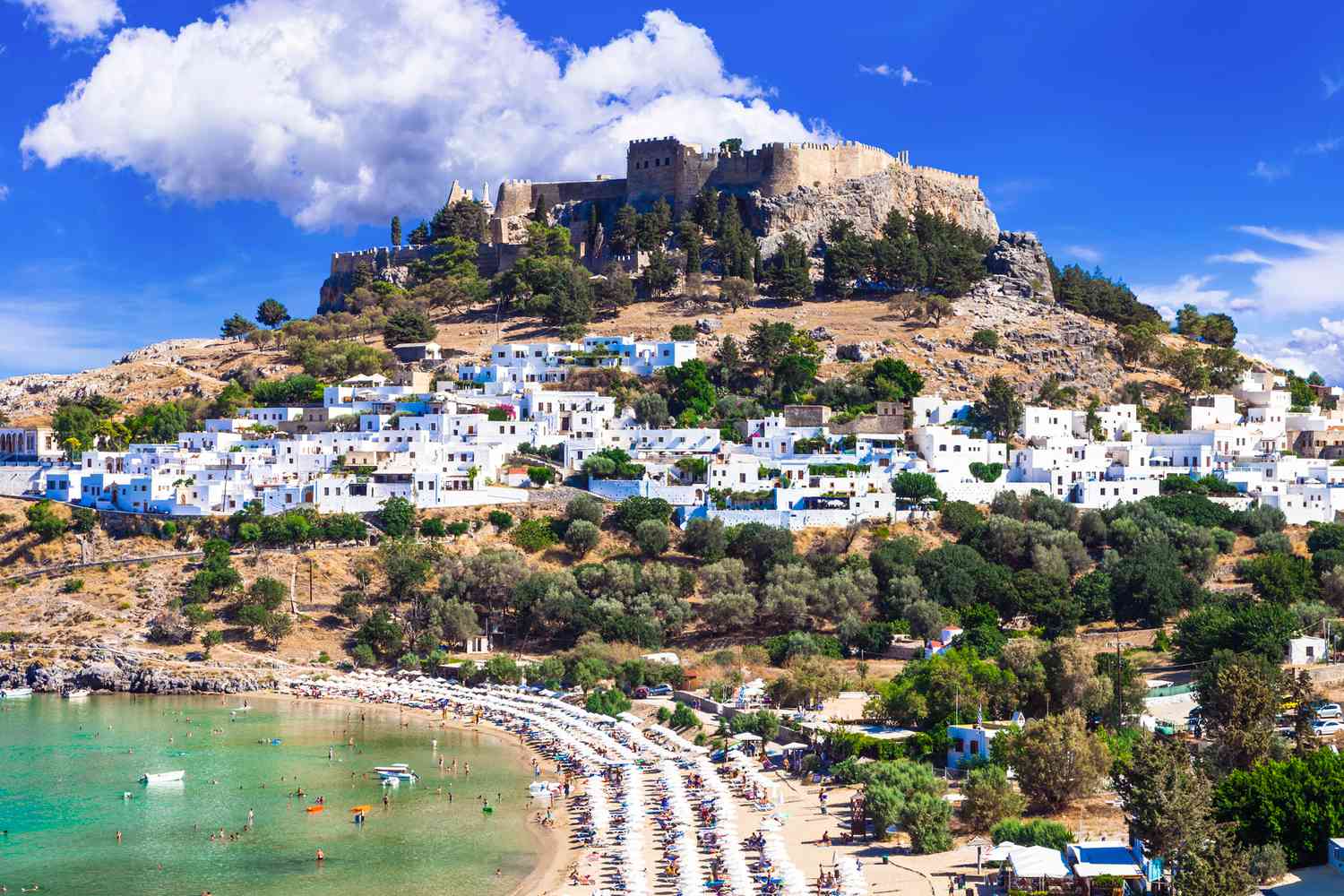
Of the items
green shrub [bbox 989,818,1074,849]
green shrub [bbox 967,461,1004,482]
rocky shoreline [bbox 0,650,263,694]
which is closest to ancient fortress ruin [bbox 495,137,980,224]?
green shrub [bbox 967,461,1004,482]

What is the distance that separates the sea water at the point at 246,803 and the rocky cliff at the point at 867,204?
41640mm

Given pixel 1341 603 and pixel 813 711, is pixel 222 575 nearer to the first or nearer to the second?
pixel 813 711

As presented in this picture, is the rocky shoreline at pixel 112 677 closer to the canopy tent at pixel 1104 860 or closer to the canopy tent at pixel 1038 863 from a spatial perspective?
the canopy tent at pixel 1038 863

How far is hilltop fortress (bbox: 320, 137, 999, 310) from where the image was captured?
77.2 metres

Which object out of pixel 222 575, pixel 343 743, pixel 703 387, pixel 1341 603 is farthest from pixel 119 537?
pixel 1341 603

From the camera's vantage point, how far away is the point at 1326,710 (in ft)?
103

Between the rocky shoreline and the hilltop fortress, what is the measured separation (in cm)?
3747

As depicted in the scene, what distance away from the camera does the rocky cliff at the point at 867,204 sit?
3012 inches

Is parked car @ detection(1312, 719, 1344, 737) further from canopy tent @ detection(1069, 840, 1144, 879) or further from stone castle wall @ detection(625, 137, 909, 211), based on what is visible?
stone castle wall @ detection(625, 137, 909, 211)

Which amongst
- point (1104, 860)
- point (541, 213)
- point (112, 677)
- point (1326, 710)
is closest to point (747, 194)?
point (541, 213)

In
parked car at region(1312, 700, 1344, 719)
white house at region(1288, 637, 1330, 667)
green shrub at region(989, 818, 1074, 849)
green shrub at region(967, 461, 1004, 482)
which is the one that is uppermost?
green shrub at region(967, 461, 1004, 482)

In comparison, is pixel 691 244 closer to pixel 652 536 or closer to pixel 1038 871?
pixel 652 536

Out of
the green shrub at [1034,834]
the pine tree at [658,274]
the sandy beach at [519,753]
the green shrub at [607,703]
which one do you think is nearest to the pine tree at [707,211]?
the pine tree at [658,274]

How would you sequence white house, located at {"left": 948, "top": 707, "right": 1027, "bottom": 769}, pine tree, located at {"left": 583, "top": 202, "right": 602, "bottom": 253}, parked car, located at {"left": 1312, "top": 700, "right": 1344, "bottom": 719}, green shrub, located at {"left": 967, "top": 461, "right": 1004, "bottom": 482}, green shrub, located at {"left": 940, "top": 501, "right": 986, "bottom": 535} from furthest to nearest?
pine tree, located at {"left": 583, "top": 202, "right": 602, "bottom": 253} → green shrub, located at {"left": 967, "top": 461, "right": 1004, "bottom": 482} → green shrub, located at {"left": 940, "top": 501, "right": 986, "bottom": 535} → parked car, located at {"left": 1312, "top": 700, "right": 1344, "bottom": 719} → white house, located at {"left": 948, "top": 707, "right": 1027, "bottom": 769}
